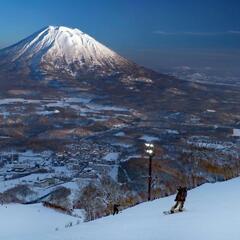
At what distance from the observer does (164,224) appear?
14102 millimetres

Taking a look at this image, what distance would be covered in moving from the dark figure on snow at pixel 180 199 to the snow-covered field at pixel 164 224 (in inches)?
10.3

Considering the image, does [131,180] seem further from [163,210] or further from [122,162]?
[163,210]

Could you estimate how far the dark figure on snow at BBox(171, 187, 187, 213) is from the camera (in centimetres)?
1539

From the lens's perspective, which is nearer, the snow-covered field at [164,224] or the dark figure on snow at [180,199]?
the snow-covered field at [164,224]

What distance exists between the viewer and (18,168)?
8400 cm

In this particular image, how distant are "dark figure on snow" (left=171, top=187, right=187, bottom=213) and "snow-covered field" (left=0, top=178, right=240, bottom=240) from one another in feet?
0.86

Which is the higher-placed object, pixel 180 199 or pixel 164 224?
pixel 180 199

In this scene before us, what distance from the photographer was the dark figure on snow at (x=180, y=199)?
50.5ft

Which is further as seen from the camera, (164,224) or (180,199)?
(180,199)

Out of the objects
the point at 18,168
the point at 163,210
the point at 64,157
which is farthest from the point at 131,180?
the point at 163,210

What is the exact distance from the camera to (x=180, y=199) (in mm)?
15555

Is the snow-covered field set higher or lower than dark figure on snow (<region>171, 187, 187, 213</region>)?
lower

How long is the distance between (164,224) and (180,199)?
1598 mm

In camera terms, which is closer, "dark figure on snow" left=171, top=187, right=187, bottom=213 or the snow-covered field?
the snow-covered field
